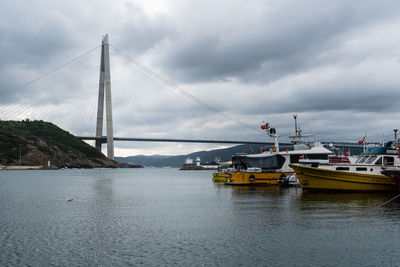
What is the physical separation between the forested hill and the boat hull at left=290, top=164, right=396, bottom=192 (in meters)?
113

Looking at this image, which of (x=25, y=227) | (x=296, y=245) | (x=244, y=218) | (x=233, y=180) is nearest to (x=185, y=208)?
(x=244, y=218)

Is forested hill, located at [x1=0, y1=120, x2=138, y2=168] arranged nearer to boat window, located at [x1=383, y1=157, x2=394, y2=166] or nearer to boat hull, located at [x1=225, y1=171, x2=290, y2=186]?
boat hull, located at [x1=225, y1=171, x2=290, y2=186]

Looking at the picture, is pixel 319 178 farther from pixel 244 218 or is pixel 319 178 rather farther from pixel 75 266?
pixel 75 266

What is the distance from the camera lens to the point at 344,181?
30766 mm

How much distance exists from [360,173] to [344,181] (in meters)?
1.39

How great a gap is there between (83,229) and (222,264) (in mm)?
7866

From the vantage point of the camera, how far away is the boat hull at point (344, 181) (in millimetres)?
30500

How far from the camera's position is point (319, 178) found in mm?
31031

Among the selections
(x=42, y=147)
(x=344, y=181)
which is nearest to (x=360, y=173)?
(x=344, y=181)

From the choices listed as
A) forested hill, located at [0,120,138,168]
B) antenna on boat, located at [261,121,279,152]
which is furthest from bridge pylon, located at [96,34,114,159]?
antenna on boat, located at [261,121,279,152]

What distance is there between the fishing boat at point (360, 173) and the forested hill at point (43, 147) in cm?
11368

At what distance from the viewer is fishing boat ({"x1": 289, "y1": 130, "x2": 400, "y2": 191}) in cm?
3050

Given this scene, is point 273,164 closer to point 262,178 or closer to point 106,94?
point 262,178

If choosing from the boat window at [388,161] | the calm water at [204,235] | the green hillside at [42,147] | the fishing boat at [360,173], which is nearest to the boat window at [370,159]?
the fishing boat at [360,173]
